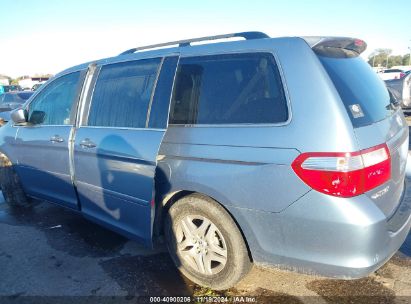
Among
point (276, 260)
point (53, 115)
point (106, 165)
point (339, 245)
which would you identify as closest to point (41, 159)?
point (53, 115)

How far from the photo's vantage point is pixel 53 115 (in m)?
4.02

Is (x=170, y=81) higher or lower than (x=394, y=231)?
higher

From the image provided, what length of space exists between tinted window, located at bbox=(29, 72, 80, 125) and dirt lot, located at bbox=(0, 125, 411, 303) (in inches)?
53.0

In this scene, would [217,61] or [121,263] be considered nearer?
[217,61]

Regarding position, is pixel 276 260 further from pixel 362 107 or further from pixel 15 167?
pixel 15 167

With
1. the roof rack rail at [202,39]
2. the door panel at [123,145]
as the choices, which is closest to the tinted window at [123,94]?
the door panel at [123,145]

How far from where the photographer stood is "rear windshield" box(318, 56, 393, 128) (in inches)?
87.6

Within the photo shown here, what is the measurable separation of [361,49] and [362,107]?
812 millimetres

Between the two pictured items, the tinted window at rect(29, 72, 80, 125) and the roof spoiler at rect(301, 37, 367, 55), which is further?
the tinted window at rect(29, 72, 80, 125)

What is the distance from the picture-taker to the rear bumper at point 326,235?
205 centimetres

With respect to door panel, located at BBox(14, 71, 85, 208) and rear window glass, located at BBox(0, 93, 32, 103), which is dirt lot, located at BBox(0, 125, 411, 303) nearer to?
door panel, located at BBox(14, 71, 85, 208)

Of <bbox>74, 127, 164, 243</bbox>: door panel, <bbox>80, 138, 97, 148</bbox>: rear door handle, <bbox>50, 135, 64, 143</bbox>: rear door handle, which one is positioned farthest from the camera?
<bbox>50, 135, 64, 143</bbox>: rear door handle

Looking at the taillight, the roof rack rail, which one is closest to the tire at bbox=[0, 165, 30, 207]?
the roof rack rail

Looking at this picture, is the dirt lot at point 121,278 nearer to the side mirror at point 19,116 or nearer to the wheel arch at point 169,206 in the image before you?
the wheel arch at point 169,206
